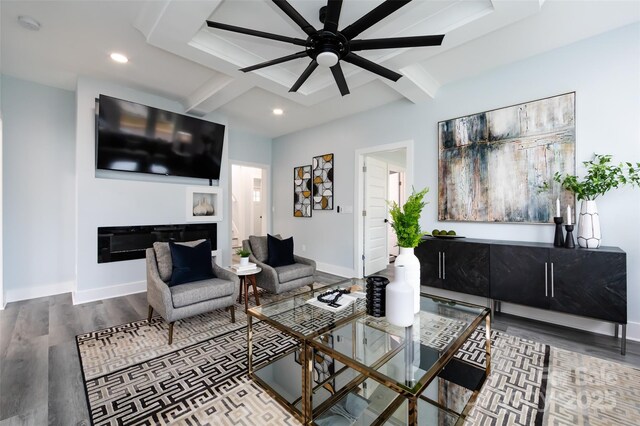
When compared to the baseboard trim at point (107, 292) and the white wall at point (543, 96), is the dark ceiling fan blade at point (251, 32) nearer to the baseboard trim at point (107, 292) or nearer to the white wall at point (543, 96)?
the white wall at point (543, 96)

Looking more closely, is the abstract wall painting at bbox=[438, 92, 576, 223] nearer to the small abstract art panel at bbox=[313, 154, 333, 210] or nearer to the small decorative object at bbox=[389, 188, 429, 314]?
the small decorative object at bbox=[389, 188, 429, 314]

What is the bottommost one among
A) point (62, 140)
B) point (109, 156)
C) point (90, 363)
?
point (90, 363)

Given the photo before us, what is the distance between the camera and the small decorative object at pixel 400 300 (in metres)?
1.63

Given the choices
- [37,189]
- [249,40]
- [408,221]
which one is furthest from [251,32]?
[37,189]

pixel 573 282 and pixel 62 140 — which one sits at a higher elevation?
pixel 62 140

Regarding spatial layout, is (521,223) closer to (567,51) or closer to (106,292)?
(567,51)

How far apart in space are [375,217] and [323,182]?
1.15 m

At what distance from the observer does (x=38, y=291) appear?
3639 mm

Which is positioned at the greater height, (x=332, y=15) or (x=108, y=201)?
(x=332, y=15)

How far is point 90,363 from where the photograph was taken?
6.86 feet

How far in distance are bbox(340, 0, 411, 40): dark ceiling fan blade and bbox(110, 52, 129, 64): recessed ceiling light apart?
2.61 meters

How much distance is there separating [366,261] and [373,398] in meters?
3.00

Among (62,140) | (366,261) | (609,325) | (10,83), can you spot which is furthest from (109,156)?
(609,325)

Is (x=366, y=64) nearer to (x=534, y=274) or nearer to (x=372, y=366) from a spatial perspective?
(x=372, y=366)
